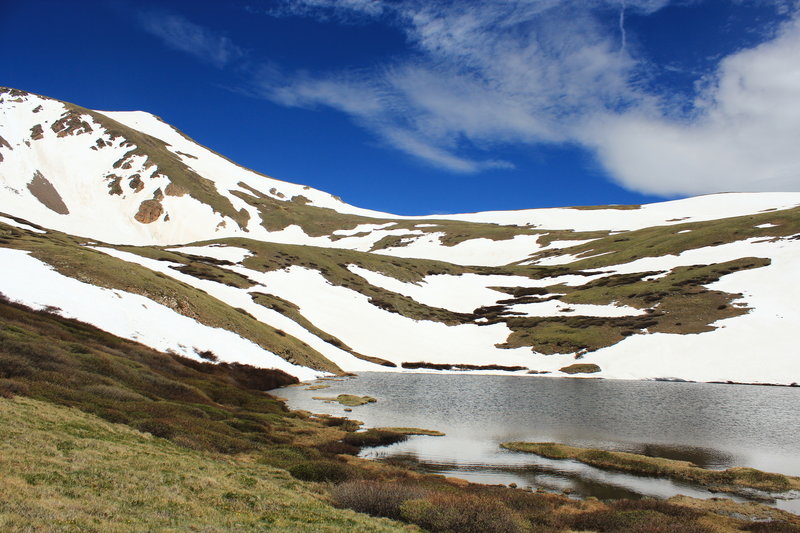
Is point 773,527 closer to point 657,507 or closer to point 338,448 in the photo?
point 657,507

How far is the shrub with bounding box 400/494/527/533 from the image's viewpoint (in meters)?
13.7

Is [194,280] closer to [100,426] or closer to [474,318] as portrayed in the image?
[474,318]

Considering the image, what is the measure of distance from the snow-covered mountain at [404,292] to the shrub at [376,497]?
36644 mm

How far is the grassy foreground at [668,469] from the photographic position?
72.3 ft

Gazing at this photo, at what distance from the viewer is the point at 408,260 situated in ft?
460

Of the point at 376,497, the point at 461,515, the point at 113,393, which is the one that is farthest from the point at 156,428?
the point at 461,515

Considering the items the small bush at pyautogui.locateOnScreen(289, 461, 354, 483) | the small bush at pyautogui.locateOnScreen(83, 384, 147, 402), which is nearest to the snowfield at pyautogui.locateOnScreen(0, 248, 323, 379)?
the small bush at pyautogui.locateOnScreen(83, 384, 147, 402)

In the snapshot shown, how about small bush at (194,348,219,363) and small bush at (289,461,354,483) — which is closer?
small bush at (289,461,354,483)

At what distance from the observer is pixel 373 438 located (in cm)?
2886

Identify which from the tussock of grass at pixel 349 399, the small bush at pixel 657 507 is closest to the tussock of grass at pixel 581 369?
the tussock of grass at pixel 349 399

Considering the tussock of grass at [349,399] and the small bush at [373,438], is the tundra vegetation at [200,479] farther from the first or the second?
the tussock of grass at [349,399]

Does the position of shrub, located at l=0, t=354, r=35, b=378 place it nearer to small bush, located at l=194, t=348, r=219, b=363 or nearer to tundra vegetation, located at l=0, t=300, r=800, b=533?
tundra vegetation, located at l=0, t=300, r=800, b=533

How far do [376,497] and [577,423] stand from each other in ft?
84.0

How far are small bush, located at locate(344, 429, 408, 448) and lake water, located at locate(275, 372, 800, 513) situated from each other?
0.98 metres
